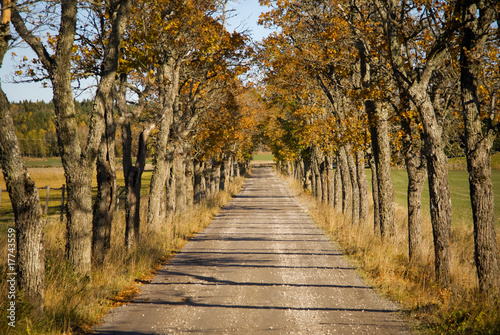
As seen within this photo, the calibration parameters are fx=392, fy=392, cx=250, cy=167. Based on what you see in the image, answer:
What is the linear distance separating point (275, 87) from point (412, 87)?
564 inches

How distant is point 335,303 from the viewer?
713 cm

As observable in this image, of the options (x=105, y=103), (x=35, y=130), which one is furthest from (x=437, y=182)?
(x=35, y=130)

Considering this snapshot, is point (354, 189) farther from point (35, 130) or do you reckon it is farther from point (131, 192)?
point (35, 130)

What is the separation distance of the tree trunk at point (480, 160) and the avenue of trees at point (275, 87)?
0.02 meters

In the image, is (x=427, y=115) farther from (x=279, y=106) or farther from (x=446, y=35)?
(x=279, y=106)

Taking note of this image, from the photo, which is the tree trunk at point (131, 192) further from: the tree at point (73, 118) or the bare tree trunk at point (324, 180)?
the bare tree trunk at point (324, 180)

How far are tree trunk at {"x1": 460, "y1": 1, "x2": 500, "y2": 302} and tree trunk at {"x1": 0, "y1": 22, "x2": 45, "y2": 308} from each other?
7258 millimetres

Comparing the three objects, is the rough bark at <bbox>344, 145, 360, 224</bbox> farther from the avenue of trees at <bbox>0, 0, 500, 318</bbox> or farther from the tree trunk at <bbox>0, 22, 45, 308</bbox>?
the tree trunk at <bbox>0, 22, 45, 308</bbox>

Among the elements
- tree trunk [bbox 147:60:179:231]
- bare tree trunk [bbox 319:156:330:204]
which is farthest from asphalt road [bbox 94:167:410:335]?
bare tree trunk [bbox 319:156:330:204]

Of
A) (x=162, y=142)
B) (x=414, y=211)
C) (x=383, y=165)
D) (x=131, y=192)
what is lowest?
(x=414, y=211)

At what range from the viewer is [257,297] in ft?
24.5

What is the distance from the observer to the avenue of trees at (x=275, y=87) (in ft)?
22.7

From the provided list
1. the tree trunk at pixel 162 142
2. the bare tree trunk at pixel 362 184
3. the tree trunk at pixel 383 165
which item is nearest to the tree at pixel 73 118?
the tree trunk at pixel 162 142

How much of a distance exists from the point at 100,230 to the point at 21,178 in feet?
11.3
